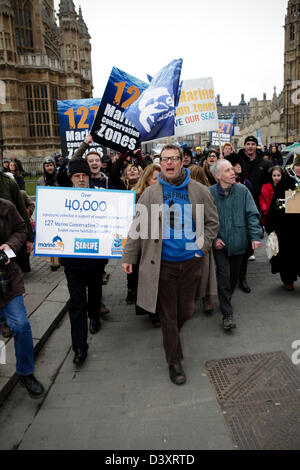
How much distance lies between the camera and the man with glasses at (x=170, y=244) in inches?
130

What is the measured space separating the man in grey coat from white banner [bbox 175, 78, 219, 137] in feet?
9.13

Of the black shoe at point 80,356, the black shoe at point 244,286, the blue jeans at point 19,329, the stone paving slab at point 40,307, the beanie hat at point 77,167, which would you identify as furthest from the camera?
the black shoe at point 244,286

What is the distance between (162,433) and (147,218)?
1.81 metres

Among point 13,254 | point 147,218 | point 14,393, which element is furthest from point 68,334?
point 147,218

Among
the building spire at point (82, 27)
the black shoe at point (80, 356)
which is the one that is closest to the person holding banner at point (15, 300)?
the black shoe at point (80, 356)

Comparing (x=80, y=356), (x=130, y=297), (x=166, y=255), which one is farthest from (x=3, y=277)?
(x=130, y=297)

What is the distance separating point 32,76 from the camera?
102 feet

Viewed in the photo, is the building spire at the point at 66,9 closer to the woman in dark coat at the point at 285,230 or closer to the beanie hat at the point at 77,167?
the woman in dark coat at the point at 285,230

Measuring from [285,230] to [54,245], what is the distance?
3405 mm

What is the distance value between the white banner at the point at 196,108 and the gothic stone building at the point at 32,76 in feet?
86.3

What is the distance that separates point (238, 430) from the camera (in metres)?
2.71

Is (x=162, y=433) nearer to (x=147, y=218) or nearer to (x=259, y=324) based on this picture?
(x=147, y=218)

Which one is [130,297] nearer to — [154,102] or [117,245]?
[117,245]

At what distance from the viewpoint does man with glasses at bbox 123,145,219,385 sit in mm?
3297
